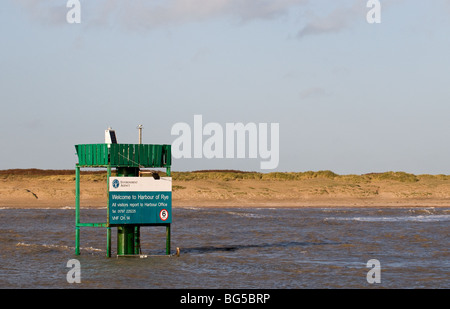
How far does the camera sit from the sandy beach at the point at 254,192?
6712 cm

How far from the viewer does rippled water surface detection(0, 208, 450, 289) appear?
23297mm

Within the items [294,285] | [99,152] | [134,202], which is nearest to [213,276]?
[294,285]

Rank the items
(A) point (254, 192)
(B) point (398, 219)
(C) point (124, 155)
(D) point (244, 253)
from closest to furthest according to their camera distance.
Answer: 1. (C) point (124, 155)
2. (D) point (244, 253)
3. (B) point (398, 219)
4. (A) point (254, 192)

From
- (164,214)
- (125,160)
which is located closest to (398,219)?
(164,214)

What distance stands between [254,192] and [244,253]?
131 feet

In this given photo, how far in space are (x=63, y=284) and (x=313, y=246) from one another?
46.2ft

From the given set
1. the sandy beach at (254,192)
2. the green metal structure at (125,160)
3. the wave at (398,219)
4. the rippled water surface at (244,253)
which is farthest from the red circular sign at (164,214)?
the sandy beach at (254,192)

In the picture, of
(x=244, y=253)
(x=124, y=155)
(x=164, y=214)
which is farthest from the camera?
(x=244, y=253)

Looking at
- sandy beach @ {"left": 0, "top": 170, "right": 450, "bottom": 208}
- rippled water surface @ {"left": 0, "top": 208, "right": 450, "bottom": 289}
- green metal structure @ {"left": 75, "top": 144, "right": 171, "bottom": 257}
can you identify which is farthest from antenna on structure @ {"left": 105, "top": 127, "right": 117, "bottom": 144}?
sandy beach @ {"left": 0, "top": 170, "right": 450, "bottom": 208}

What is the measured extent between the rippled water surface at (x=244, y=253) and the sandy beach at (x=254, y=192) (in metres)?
15.1

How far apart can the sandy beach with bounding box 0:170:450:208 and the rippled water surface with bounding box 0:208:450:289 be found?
15.1m

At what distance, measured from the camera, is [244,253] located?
3072 cm

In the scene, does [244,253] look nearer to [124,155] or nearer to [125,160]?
[125,160]

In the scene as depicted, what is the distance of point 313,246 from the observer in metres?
33.4
